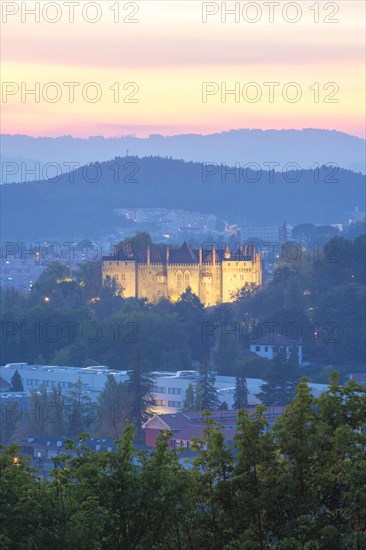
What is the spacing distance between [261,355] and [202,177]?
4922 inches

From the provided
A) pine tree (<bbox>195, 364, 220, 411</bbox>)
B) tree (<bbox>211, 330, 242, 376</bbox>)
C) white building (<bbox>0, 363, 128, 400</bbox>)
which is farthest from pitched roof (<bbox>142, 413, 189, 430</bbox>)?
tree (<bbox>211, 330, 242, 376</bbox>)

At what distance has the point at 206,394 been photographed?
55.9m

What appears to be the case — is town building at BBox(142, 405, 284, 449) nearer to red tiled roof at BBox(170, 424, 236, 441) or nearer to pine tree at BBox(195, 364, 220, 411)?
red tiled roof at BBox(170, 424, 236, 441)

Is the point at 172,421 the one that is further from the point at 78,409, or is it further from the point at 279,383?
the point at 279,383

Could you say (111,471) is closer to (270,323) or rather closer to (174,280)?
(270,323)

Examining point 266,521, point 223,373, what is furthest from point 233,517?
point 223,373

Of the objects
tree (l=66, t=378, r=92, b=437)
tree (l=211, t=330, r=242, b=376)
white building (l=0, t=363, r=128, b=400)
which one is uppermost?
tree (l=211, t=330, r=242, b=376)

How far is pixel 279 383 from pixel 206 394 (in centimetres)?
292

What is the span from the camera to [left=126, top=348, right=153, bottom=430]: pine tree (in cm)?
5273

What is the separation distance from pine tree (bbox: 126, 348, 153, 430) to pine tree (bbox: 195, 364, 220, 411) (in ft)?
5.20

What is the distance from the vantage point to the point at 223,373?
66.3 metres

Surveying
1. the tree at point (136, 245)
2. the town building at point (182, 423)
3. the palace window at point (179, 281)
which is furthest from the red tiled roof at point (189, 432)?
the tree at point (136, 245)

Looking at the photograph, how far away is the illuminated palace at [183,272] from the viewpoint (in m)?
85.9

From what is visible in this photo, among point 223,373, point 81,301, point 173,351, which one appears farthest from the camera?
point 81,301
